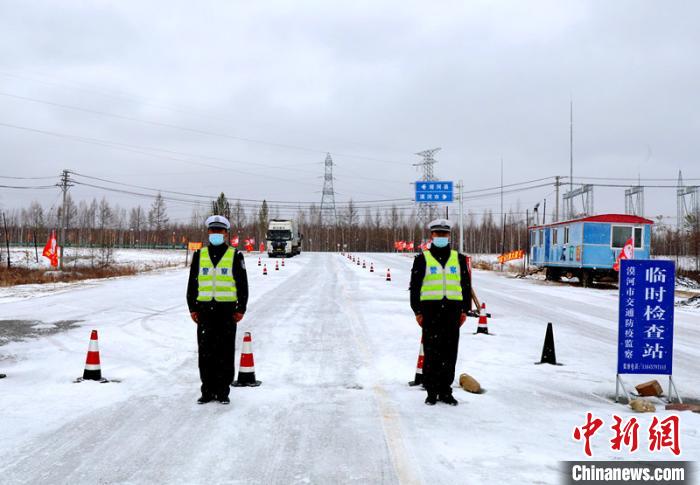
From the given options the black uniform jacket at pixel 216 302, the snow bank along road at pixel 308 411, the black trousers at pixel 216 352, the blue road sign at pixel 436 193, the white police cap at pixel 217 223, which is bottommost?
the snow bank along road at pixel 308 411

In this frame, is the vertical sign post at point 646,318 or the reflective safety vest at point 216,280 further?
the vertical sign post at point 646,318

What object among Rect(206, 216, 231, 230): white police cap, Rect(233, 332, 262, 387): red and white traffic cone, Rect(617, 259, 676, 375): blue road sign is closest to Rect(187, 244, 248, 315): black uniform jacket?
Rect(206, 216, 231, 230): white police cap

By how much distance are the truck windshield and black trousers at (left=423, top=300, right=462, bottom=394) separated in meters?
50.9

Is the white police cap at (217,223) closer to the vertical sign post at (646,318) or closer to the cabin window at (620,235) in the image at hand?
the vertical sign post at (646,318)

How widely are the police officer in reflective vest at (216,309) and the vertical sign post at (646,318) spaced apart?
4504 millimetres

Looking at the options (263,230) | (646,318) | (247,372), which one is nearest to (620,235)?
(646,318)

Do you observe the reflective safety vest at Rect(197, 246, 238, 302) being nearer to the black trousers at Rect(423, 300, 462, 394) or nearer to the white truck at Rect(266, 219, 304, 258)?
the black trousers at Rect(423, 300, 462, 394)

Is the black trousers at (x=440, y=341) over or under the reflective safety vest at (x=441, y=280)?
under

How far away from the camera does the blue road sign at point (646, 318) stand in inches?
267

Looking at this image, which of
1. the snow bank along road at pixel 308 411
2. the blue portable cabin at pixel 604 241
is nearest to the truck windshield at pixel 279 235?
the blue portable cabin at pixel 604 241

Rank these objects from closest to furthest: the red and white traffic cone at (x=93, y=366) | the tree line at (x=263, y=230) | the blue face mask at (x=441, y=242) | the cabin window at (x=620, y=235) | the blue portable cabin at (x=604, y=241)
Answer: the blue face mask at (x=441, y=242)
the red and white traffic cone at (x=93, y=366)
the blue portable cabin at (x=604, y=241)
the cabin window at (x=620, y=235)
the tree line at (x=263, y=230)

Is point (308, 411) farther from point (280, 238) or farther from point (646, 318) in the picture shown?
point (280, 238)

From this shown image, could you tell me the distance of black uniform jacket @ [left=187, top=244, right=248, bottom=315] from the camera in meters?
6.48

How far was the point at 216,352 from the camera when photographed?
6473 mm
